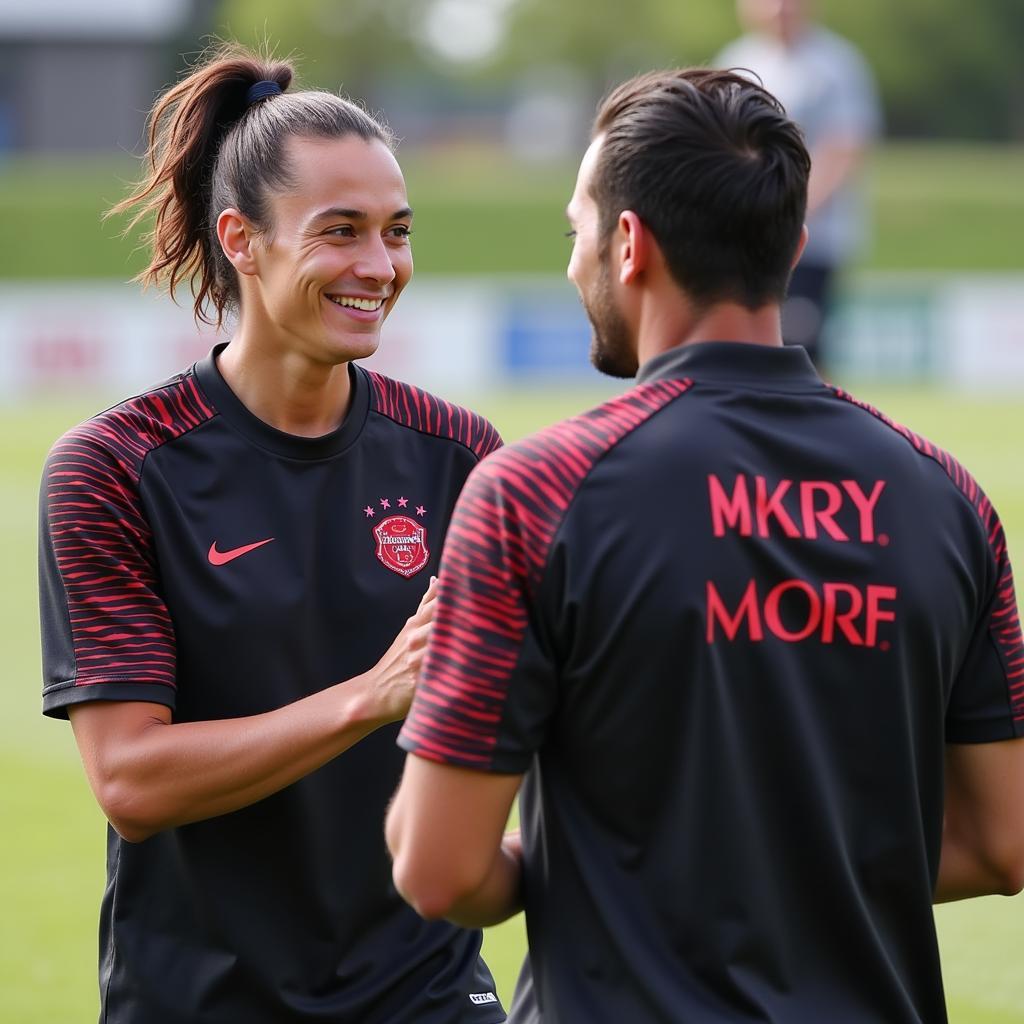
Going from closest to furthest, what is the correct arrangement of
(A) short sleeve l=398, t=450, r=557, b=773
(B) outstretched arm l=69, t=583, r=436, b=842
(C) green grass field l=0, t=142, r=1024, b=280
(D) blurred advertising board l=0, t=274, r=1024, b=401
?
(A) short sleeve l=398, t=450, r=557, b=773 < (B) outstretched arm l=69, t=583, r=436, b=842 < (D) blurred advertising board l=0, t=274, r=1024, b=401 < (C) green grass field l=0, t=142, r=1024, b=280

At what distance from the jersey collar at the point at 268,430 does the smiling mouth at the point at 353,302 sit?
0.60 feet

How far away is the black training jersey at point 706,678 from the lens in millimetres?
1945

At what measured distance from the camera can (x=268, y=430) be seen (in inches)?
118

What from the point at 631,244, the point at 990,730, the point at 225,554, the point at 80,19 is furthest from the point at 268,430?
the point at 80,19

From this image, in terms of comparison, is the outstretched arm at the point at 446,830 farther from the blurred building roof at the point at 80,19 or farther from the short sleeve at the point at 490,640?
the blurred building roof at the point at 80,19

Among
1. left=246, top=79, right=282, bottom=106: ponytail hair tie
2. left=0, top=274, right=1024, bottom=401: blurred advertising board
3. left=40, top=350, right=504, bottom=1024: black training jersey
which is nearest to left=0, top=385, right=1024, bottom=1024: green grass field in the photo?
left=40, top=350, right=504, bottom=1024: black training jersey

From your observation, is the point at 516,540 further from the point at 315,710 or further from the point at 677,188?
the point at 315,710

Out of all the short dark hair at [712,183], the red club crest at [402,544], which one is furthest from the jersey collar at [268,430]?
the short dark hair at [712,183]

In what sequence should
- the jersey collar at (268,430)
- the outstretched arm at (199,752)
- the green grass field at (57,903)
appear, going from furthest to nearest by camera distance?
the green grass field at (57,903)
the jersey collar at (268,430)
the outstretched arm at (199,752)

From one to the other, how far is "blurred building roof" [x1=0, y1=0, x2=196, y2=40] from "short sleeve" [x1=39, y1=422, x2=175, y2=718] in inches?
2032

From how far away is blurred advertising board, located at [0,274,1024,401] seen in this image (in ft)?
70.7

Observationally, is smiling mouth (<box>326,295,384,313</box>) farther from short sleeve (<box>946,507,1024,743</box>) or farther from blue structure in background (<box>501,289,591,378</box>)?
blue structure in background (<box>501,289,591,378</box>)

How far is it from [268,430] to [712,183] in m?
1.21

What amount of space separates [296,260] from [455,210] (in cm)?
3499
